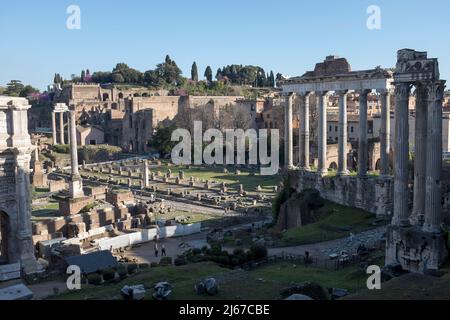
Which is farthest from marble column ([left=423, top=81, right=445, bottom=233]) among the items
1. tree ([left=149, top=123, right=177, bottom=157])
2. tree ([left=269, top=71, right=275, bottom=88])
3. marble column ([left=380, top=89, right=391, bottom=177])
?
tree ([left=269, top=71, right=275, bottom=88])

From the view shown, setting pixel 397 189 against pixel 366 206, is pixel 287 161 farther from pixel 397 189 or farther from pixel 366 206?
→ pixel 397 189

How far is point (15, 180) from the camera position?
20609 millimetres

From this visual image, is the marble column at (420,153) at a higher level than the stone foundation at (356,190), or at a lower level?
higher

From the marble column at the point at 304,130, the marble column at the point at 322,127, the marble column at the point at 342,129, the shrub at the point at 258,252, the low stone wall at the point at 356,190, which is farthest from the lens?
the marble column at the point at 304,130

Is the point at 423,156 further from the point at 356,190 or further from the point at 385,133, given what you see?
the point at 356,190

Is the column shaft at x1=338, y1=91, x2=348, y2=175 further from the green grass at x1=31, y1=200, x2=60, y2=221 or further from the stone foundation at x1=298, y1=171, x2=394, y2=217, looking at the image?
the green grass at x1=31, y1=200, x2=60, y2=221

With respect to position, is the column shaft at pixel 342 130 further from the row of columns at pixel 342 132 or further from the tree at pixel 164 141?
the tree at pixel 164 141

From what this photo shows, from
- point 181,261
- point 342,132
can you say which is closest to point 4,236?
point 181,261

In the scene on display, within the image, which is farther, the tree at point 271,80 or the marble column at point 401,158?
the tree at point 271,80

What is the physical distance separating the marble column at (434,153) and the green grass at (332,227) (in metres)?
6.78

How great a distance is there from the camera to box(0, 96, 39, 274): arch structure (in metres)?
20.4

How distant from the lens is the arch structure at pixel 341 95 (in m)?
24.2

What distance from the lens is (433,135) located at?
15.5m

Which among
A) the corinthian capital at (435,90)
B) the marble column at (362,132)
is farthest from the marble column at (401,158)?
the marble column at (362,132)
